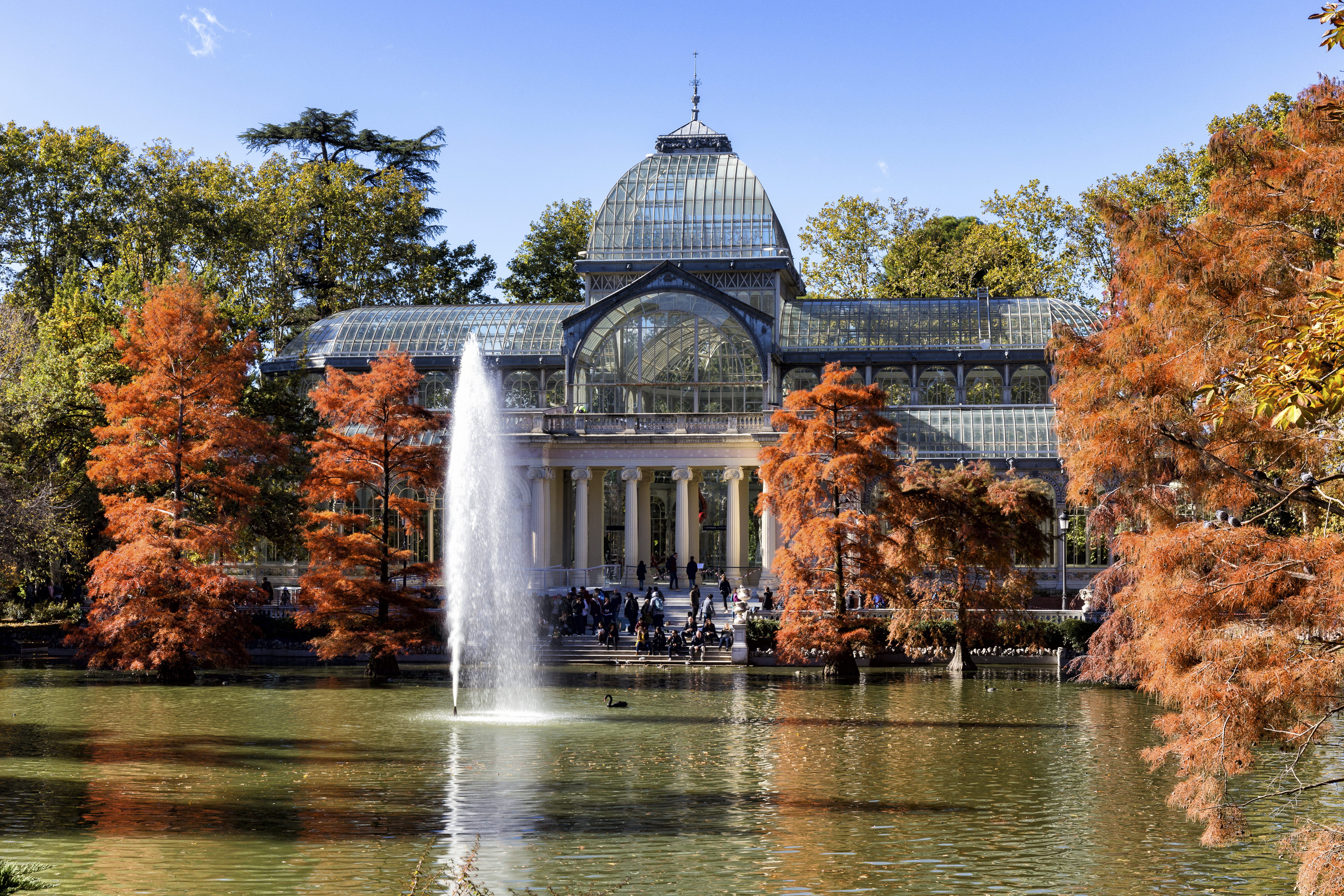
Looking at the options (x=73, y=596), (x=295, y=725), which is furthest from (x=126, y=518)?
(x=73, y=596)

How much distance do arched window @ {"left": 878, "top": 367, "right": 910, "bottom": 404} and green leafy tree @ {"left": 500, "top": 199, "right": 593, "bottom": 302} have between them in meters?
24.3

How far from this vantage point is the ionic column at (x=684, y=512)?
55.2 metres

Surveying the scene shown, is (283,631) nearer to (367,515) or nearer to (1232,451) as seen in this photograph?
(367,515)

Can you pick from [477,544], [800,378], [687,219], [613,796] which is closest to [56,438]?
[477,544]

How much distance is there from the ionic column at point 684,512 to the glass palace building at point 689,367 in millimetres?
69

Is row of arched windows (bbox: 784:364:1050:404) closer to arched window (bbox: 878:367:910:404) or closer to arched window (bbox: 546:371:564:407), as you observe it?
arched window (bbox: 878:367:910:404)

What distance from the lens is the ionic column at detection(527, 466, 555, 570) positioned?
179 feet

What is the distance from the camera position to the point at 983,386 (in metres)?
57.9

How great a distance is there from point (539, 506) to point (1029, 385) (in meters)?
20.8

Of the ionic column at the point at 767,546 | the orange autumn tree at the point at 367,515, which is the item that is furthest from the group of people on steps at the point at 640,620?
the orange autumn tree at the point at 367,515

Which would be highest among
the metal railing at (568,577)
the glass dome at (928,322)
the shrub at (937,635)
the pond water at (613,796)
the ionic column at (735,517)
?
the glass dome at (928,322)

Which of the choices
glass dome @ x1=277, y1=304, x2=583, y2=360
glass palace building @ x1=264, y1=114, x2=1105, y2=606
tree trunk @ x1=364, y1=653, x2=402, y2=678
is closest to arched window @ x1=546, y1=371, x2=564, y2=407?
glass palace building @ x1=264, y1=114, x2=1105, y2=606

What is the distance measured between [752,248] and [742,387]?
23.1 feet

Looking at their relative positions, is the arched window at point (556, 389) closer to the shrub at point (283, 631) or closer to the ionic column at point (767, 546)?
the ionic column at point (767, 546)
